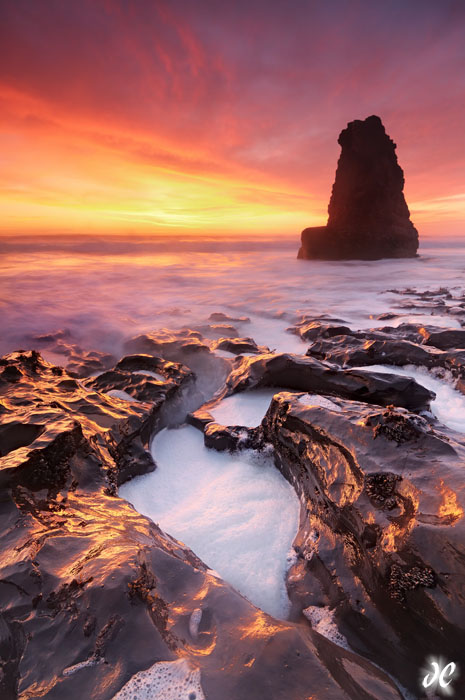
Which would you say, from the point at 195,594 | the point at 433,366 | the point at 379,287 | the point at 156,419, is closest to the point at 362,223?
the point at 379,287

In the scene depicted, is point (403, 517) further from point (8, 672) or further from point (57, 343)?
point (57, 343)

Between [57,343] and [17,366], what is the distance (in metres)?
5.24

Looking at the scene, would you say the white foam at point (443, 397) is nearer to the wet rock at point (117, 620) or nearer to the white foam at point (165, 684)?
the wet rock at point (117, 620)

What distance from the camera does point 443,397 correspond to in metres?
4.20

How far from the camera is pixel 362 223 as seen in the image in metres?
28.1

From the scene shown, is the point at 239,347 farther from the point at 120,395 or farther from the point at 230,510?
the point at 230,510

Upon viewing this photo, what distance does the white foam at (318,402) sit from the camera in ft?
9.00

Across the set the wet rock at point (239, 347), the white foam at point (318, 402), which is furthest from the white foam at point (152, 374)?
the white foam at point (318, 402)

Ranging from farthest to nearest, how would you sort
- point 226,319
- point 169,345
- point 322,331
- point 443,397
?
1. point 226,319
2. point 322,331
3. point 169,345
4. point 443,397

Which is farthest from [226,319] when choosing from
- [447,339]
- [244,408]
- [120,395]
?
[244,408]

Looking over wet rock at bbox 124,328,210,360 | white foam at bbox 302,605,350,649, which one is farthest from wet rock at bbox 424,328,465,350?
white foam at bbox 302,605,350,649

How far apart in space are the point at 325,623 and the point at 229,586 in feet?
1.88

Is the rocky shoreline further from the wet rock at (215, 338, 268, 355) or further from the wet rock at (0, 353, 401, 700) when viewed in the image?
the wet rock at (215, 338, 268, 355)

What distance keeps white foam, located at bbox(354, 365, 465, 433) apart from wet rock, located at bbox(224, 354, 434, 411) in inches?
13.7
